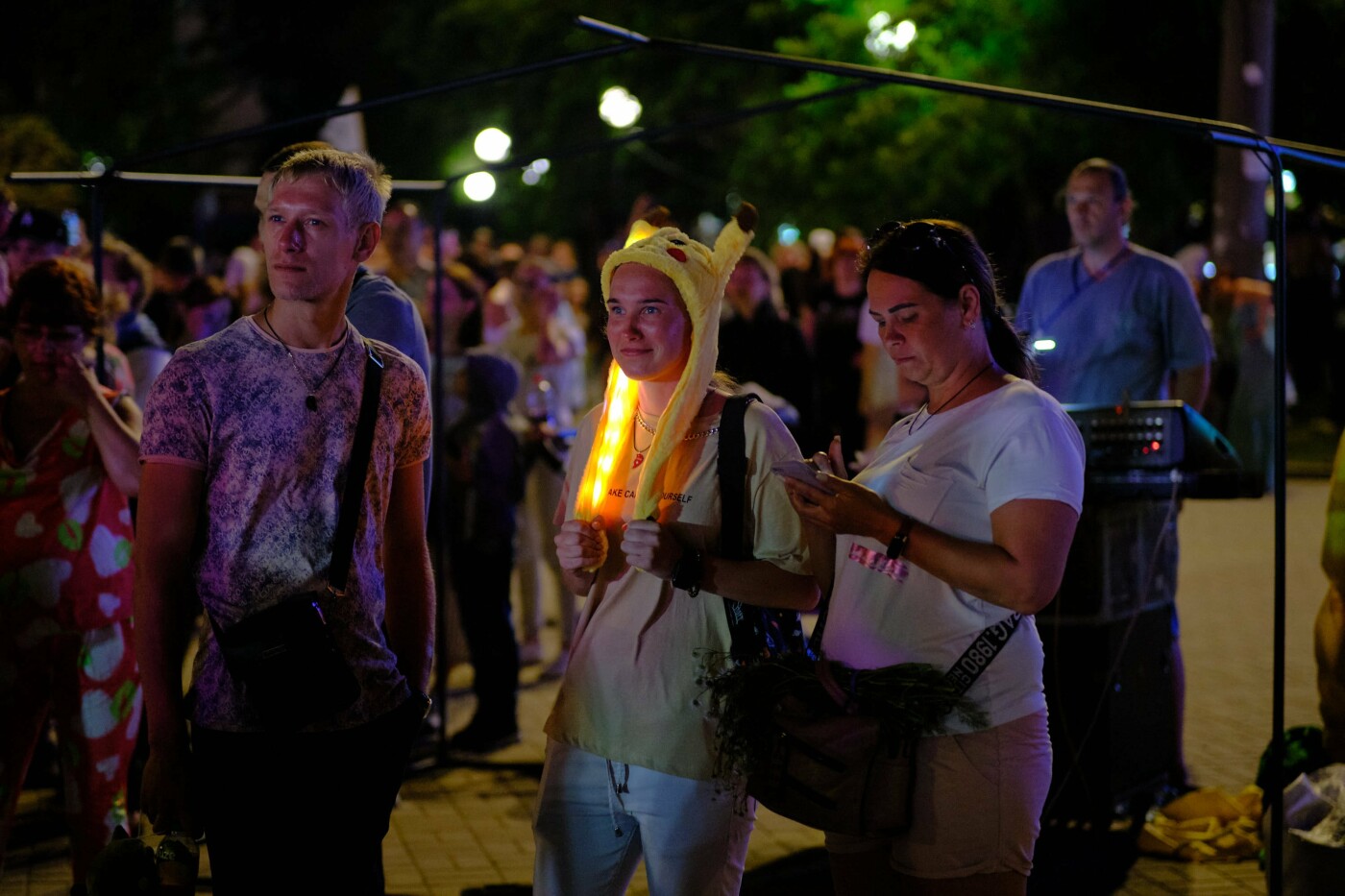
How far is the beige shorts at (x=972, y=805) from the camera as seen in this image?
309cm

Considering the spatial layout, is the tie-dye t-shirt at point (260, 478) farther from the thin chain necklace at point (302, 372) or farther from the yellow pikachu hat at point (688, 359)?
the yellow pikachu hat at point (688, 359)

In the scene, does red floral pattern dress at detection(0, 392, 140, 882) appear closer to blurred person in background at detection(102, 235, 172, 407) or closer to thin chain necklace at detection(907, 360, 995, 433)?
blurred person in background at detection(102, 235, 172, 407)

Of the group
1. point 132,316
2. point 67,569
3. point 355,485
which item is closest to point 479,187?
point 132,316

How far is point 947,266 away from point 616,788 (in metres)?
1.42

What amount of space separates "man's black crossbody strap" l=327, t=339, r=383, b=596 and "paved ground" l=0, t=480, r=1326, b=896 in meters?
0.56

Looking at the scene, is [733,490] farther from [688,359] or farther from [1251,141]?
[1251,141]

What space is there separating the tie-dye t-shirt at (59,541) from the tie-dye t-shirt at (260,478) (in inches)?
75.6

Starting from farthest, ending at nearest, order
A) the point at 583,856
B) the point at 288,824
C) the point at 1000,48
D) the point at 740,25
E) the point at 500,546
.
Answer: the point at 740,25 → the point at 1000,48 → the point at 500,546 → the point at 583,856 → the point at 288,824

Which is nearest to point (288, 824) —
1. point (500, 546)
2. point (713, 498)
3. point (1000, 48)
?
point (713, 498)

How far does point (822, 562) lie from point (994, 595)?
21.9 inches

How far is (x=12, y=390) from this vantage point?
484cm

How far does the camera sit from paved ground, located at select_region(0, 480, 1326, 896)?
5531mm

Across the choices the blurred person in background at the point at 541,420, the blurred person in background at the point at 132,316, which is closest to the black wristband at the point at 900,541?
the blurred person in background at the point at 132,316

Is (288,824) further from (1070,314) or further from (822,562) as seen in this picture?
(1070,314)
